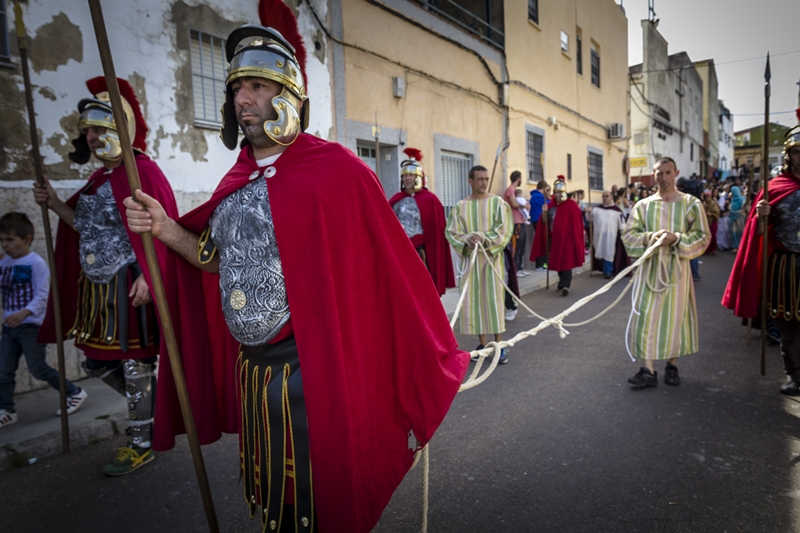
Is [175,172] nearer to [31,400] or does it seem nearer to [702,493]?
[31,400]

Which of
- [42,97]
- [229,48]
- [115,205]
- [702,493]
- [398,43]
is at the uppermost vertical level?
[398,43]

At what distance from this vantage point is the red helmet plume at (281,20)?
2.28 meters

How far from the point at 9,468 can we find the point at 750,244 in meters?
6.35

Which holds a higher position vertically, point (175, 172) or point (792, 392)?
point (175, 172)

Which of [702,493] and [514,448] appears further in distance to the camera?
[514,448]

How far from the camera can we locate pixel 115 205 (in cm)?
332

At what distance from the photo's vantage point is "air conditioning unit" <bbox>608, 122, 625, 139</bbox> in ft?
64.3

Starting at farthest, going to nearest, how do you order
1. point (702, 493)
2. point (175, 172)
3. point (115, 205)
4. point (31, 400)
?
point (175, 172), point (31, 400), point (115, 205), point (702, 493)

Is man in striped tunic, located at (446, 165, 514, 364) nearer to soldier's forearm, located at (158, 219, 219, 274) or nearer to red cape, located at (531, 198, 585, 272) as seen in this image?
soldier's forearm, located at (158, 219, 219, 274)

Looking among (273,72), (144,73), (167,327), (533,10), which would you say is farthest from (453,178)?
(167,327)

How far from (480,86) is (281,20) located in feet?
35.0

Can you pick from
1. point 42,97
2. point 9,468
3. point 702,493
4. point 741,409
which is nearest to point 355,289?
point 702,493

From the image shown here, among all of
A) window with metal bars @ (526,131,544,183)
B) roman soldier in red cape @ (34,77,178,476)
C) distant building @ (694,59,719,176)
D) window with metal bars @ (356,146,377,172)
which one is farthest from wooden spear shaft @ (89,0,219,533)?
distant building @ (694,59,719,176)

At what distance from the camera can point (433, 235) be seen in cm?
707
